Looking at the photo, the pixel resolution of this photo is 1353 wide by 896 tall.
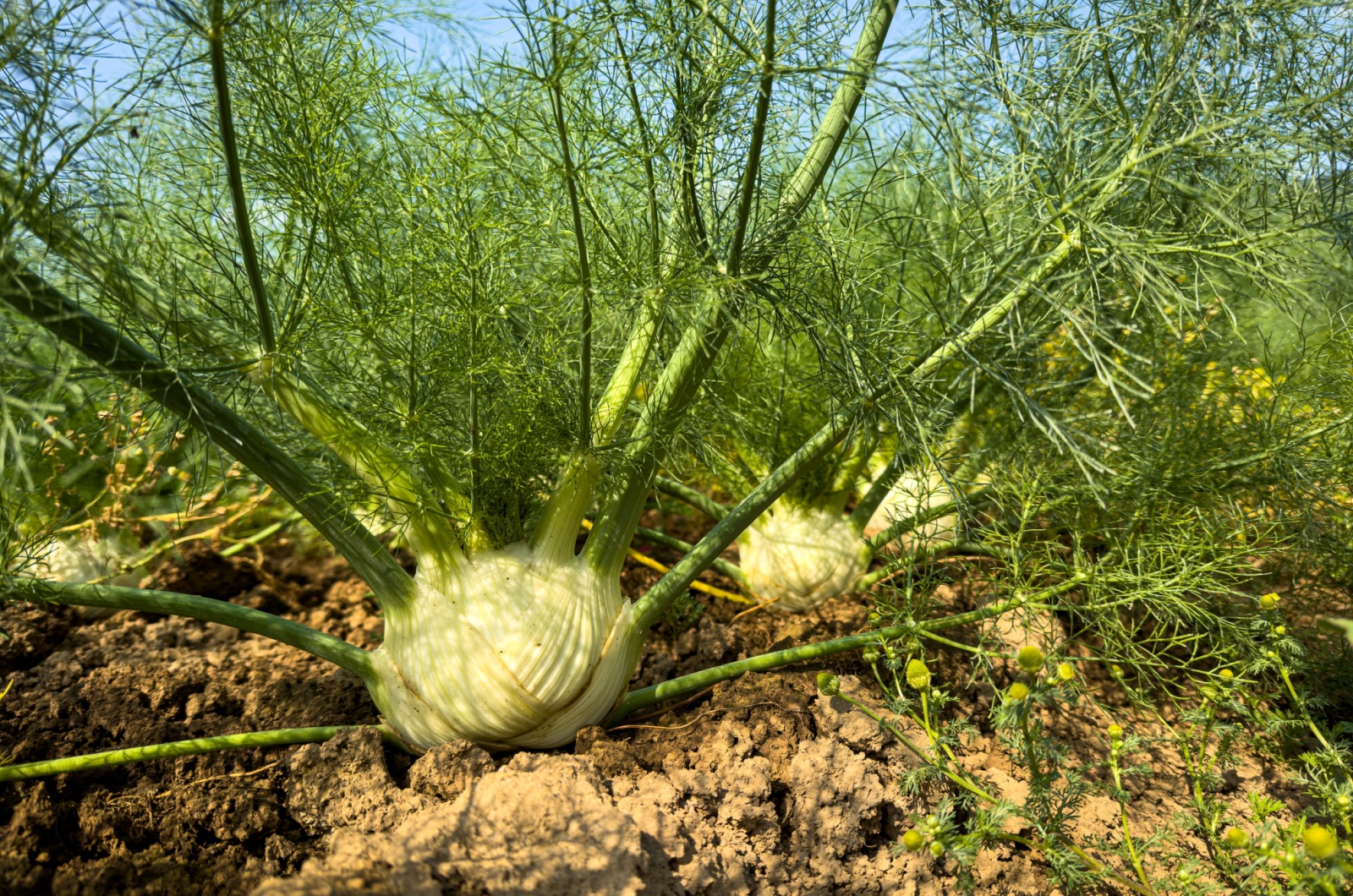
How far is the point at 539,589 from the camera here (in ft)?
5.00

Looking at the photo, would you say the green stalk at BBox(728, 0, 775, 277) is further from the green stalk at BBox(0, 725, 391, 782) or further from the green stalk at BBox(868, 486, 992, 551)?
the green stalk at BBox(0, 725, 391, 782)

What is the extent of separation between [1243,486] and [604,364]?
131 centimetres

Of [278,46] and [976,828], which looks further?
[278,46]

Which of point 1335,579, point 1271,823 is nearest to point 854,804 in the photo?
point 1271,823

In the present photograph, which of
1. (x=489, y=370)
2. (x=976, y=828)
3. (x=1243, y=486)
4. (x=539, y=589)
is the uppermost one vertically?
(x=489, y=370)

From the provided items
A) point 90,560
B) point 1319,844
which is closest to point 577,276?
point 1319,844

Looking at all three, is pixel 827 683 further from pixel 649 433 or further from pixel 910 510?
pixel 910 510

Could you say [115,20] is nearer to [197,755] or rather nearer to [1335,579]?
[197,755]

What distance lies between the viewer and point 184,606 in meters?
1.40

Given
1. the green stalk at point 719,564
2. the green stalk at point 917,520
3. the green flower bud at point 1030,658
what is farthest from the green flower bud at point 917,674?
the green stalk at point 719,564

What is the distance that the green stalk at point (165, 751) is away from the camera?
1302 millimetres

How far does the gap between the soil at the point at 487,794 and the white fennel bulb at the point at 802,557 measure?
0.22 metres

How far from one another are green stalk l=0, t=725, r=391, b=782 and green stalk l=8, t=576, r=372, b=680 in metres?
0.12

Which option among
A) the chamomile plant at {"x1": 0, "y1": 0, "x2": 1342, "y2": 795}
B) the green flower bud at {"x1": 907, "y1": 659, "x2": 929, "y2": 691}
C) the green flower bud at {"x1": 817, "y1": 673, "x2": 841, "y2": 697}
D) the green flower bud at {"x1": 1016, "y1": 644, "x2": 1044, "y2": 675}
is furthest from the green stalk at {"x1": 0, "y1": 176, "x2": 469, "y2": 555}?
the green flower bud at {"x1": 1016, "y1": 644, "x2": 1044, "y2": 675}
